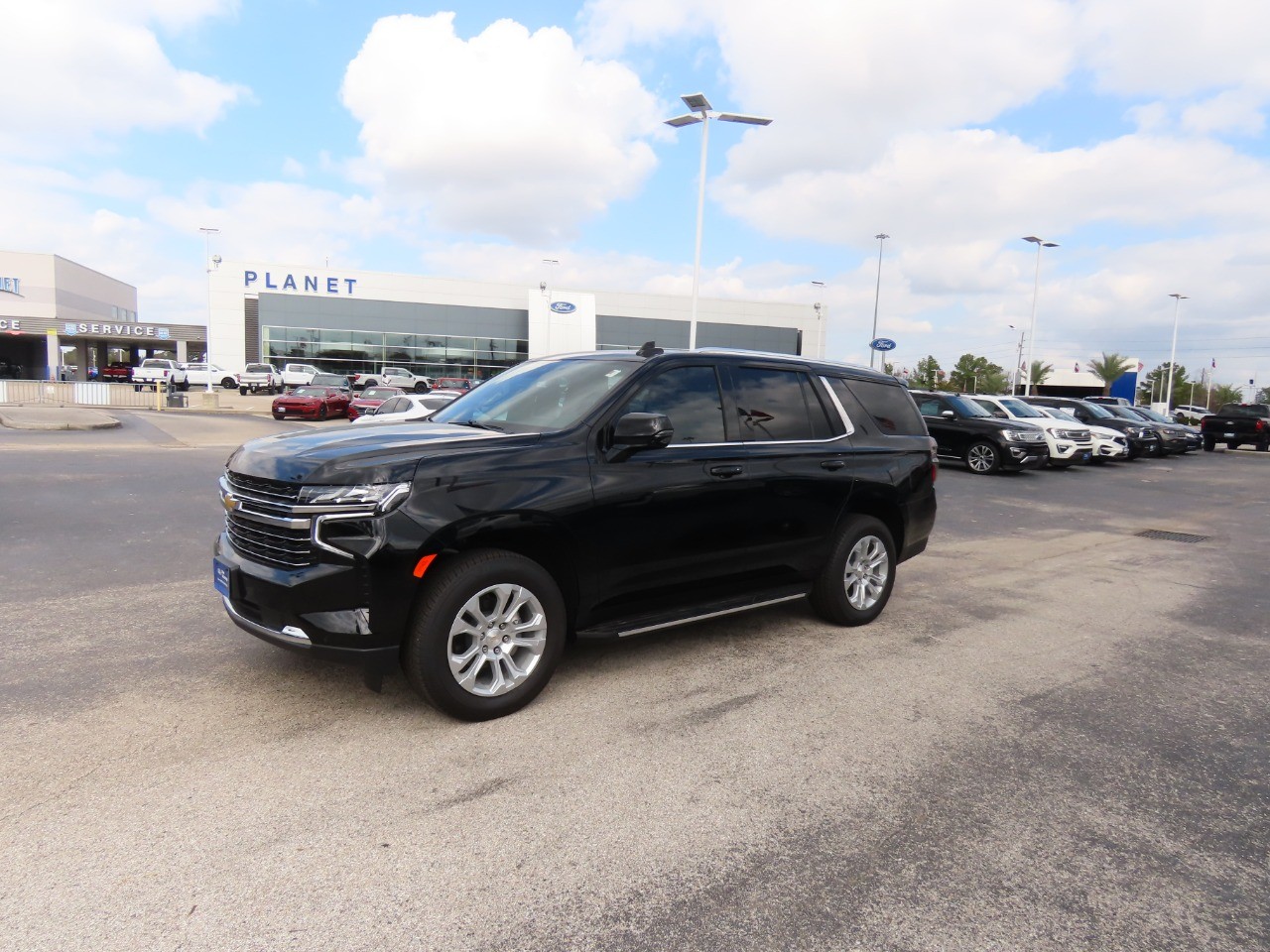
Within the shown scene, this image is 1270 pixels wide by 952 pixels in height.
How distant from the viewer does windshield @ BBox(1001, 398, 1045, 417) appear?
19.7m

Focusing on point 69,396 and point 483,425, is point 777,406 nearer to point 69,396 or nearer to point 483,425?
point 483,425

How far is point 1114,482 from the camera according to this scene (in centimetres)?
1714

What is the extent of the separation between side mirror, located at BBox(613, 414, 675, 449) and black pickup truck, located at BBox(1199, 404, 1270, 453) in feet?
108

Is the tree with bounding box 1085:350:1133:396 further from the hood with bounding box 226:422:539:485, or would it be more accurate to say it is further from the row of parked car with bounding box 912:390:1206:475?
the hood with bounding box 226:422:539:485

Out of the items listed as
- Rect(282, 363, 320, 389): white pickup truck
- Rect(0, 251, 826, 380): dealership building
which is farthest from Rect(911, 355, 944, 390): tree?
Rect(282, 363, 320, 389): white pickup truck

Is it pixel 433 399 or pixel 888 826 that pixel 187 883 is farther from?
pixel 433 399

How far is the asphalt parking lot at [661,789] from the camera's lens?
256 centimetres

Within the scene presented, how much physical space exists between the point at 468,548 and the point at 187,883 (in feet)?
5.46

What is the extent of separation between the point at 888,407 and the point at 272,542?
14.4ft

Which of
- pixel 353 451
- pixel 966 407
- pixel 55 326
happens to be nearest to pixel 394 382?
pixel 55 326

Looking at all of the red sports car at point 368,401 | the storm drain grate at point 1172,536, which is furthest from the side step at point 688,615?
the red sports car at point 368,401

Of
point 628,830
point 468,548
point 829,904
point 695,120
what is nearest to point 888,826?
point 829,904

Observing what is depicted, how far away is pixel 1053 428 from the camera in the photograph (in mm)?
19094

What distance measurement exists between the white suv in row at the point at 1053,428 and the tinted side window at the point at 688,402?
1545 cm
